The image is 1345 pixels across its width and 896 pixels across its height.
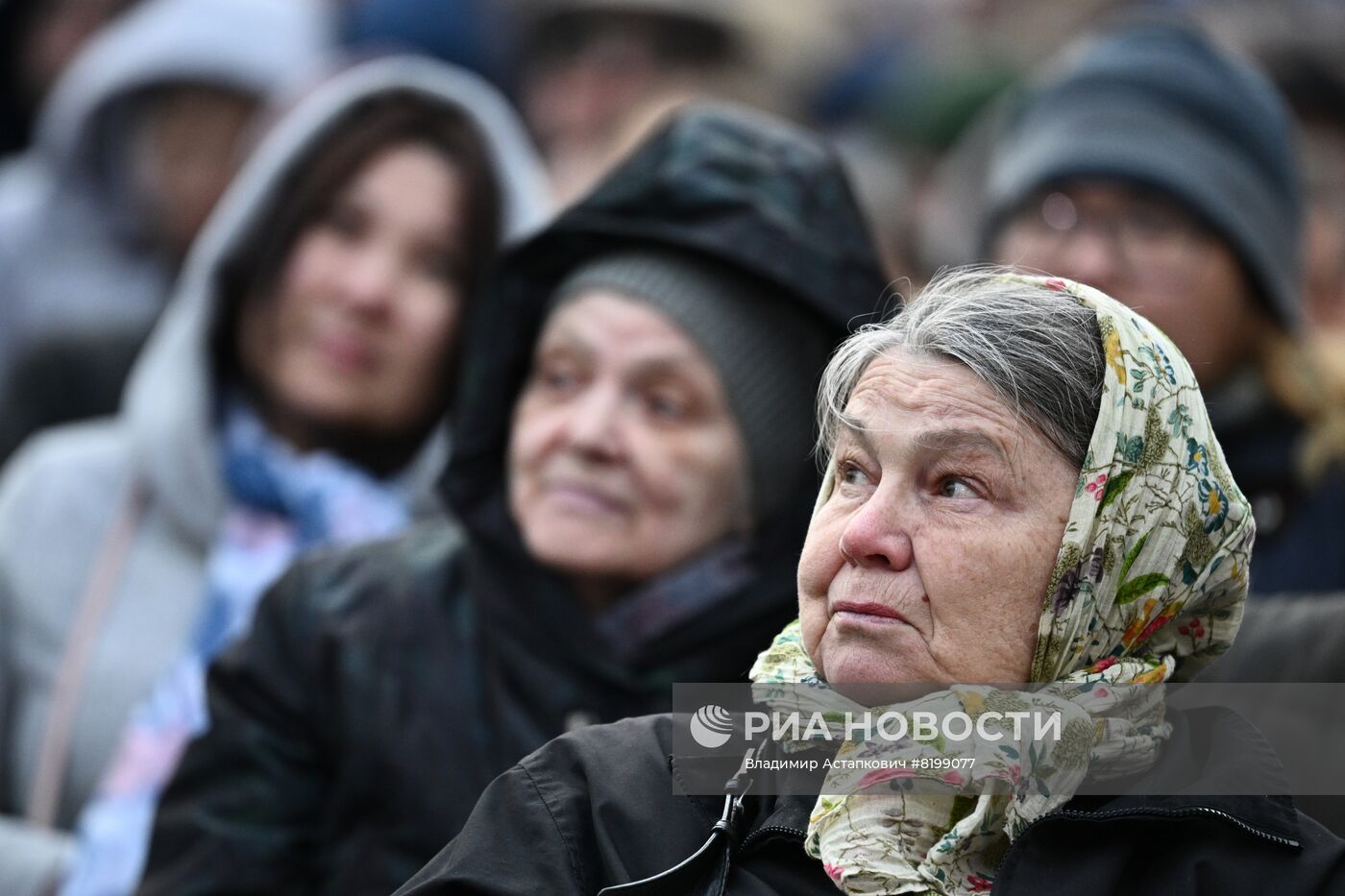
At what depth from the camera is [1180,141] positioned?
4.32 m

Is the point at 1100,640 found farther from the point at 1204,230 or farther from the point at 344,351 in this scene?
the point at 344,351

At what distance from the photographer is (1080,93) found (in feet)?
14.8

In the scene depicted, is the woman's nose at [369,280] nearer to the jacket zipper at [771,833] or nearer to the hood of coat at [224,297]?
the hood of coat at [224,297]

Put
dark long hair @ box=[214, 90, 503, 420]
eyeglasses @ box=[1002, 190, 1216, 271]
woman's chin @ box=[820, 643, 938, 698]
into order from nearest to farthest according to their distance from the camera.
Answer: woman's chin @ box=[820, 643, 938, 698], eyeglasses @ box=[1002, 190, 1216, 271], dark long hair @ box=[214, 90, 503, 420]

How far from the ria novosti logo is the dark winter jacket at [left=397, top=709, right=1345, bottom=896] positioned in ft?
0.13

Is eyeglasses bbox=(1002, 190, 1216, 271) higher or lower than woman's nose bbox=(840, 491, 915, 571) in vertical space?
higher

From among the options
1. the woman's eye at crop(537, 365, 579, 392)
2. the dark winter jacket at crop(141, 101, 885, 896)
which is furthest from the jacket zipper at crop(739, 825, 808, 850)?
the woman's eye at crop(537, 365, 579, 392)

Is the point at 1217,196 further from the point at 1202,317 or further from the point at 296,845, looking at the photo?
the point at 296,845

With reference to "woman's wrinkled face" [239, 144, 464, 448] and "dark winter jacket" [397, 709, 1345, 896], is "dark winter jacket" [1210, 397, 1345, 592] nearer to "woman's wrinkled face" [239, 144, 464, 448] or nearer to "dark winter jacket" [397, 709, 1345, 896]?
"dark winter jacket" [397, 709, 1345, 896]

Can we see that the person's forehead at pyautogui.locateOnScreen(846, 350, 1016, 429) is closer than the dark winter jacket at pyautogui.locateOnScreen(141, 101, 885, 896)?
Yes

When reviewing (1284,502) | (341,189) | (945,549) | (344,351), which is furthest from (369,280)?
(945,549)

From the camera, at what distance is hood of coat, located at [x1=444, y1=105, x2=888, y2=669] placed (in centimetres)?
366

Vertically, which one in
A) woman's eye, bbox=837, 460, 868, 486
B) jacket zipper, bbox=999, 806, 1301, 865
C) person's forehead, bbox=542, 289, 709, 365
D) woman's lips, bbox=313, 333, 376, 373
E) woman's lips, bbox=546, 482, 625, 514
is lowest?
woman's lips, bbox=313, 333, 376, 373

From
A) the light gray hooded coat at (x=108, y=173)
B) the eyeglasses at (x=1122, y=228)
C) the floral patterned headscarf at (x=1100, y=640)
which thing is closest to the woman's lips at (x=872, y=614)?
the floral patterned headscarf at (x=1100, y=640)
